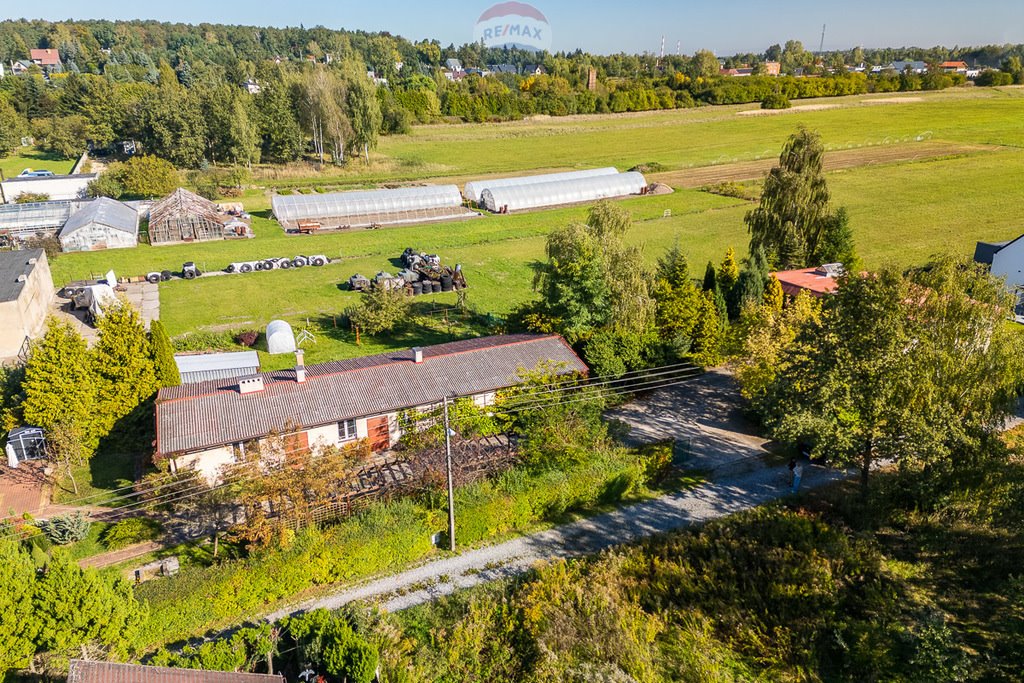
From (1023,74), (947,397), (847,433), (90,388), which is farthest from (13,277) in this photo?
(1023,74)

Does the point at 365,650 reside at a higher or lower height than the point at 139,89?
lower

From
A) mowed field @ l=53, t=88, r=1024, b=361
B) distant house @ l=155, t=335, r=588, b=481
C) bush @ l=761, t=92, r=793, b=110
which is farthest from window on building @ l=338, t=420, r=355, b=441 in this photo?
bush @ l=761, t=92, r=793, b=110

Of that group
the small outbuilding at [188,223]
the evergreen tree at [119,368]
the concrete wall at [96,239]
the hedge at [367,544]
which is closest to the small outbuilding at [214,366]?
the evergreen tree at [119,368]

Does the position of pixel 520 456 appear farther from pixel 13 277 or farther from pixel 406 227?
pixel 406 227

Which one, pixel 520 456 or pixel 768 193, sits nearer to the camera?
pixel 520 456

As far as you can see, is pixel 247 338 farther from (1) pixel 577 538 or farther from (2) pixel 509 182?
(2) pixel 509 182

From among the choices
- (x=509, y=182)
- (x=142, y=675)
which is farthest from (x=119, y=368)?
(x=509, y=182)

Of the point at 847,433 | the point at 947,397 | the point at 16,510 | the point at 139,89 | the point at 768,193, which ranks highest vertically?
the point at 139,89

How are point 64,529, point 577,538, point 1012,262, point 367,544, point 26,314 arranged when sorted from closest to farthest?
point 367,544, point 64,529, point 577,538, point 26,314, point 1012,262
